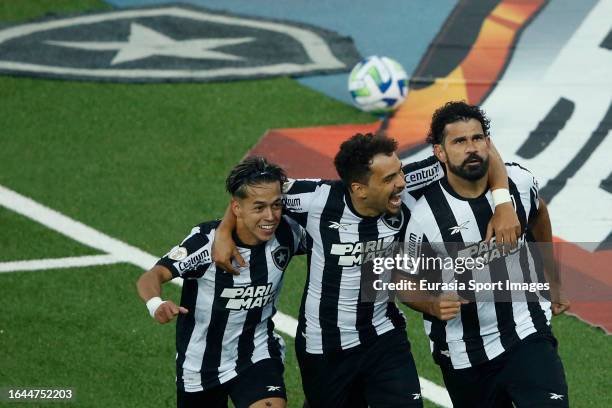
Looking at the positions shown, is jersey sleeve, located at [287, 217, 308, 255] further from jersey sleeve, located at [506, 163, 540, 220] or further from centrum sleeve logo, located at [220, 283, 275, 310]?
jersey sleeve, located at [506, 163, 540, 220]

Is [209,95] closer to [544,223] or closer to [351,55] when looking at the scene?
[351,55]

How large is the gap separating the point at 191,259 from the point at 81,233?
15.5ft

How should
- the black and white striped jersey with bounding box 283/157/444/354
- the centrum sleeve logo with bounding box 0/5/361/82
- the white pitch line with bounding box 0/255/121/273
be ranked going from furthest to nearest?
the centrum sleeve logo with bounding box 0/5/361/82 → the white pitch line with bounding box 0/255/121/273 → the black and white striped jersey with bounding box 283/157/444/354

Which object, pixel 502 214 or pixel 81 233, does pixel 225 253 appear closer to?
pixel 502 214

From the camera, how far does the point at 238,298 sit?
734cm

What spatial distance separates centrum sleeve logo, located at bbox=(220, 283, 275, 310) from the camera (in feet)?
24.0

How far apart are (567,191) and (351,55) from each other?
4.41 meters

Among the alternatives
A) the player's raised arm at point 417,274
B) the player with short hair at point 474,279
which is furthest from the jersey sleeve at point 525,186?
the player's raised arm at point 417,274

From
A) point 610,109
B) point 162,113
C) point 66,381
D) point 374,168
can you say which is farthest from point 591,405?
point 162,113

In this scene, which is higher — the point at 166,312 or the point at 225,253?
the point at 225,253

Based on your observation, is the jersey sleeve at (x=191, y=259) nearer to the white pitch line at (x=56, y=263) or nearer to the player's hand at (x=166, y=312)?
the player's hand at (x=166, y=312)

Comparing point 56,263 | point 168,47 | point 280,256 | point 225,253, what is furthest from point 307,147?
point 225,253

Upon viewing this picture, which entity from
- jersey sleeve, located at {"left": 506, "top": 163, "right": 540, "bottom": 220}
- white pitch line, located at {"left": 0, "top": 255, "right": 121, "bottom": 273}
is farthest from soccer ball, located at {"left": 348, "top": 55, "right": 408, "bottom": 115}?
jersey sleeve, located at {"left": 506, "top": 163, "right": 540, "bottom": 220}

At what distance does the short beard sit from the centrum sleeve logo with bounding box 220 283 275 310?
128 centimetres
